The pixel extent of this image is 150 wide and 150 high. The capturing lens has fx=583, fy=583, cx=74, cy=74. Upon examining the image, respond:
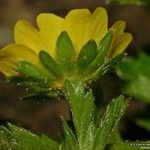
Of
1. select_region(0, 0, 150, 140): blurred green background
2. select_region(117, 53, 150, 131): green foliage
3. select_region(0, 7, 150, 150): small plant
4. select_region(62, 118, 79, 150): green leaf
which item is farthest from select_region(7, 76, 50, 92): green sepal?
select_region(0, 0, 150, 140): blurred green background

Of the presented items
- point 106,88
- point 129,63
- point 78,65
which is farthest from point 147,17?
point 78,65

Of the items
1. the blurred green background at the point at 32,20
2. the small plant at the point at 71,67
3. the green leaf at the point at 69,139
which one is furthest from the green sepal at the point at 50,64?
the blurred green background at the point at 32,20

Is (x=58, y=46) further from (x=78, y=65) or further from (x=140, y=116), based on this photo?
(x=140, y=116)

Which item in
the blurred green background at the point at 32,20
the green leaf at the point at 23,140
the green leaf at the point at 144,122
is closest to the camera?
the green leaf at the point at 23,140

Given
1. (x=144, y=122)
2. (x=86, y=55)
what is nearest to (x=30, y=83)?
(x=86, y=55)

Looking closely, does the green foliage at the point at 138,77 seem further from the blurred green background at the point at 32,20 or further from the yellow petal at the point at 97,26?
the yellow petal at the point at 97,26

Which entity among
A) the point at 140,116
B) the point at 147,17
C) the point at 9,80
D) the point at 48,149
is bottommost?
the point at 147,17

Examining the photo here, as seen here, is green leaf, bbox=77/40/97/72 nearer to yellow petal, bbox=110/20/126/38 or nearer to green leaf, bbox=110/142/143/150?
yellow petal, bbox=110/20/126/38
